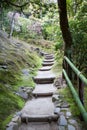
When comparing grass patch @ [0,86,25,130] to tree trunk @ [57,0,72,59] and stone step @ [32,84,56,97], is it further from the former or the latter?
tree trunk @ [57,0,72,59]

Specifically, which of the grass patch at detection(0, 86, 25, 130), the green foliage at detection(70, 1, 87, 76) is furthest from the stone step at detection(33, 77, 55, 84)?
the grass patch at detection(0, 86, 25, 130)

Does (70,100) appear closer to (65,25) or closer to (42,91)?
(42,91)

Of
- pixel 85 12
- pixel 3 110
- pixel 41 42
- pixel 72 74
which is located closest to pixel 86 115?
pixel 3 110

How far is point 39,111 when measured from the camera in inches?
201

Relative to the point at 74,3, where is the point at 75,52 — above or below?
below

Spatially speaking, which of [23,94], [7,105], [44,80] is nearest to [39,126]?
[7,105]

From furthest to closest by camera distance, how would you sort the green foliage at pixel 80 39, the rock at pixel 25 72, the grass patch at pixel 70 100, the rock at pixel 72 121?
the rock at pixel 25 72
the green foliage at pixel 80 39
the grass patch at pixel 70 100
the rock at pixel 72 121

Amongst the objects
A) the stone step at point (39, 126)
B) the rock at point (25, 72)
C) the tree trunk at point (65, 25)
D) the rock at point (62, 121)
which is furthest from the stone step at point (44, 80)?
the rock at point (62, 121)

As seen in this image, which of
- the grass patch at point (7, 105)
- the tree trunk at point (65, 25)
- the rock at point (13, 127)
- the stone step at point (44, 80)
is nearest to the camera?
the rock at point (13, 127)

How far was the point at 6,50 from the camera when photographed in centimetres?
952

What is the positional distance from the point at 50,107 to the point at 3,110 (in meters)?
1.23

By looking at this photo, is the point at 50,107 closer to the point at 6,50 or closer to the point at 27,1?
the point at 27,1

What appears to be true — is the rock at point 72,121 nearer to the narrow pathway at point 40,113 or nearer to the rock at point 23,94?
the narrow pathway at point 40,113

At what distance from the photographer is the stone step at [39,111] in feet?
15.1
